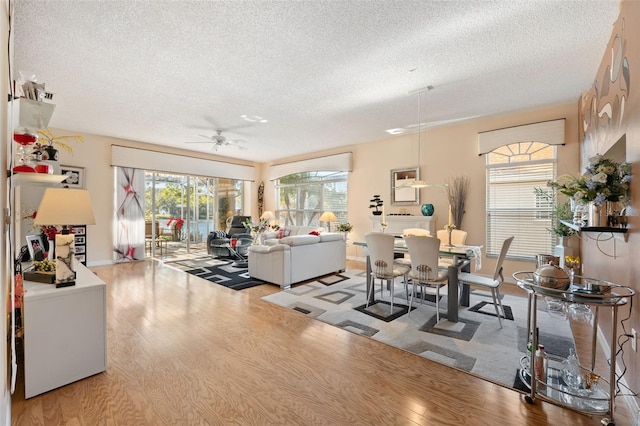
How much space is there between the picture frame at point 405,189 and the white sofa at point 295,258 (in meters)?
1.72

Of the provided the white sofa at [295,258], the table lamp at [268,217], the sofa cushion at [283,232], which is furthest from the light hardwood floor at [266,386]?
the table lamp at [268,217]

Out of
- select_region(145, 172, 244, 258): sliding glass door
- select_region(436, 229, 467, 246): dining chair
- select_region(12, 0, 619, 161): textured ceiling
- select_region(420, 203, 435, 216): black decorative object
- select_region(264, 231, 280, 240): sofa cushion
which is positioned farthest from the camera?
select_region(145, 172, 244, 258): sliding glass door

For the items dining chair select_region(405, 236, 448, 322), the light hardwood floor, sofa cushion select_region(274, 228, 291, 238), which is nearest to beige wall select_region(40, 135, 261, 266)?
sofa cushion select_region(274, 228, 291, 238)

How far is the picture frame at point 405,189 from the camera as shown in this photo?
6113mm

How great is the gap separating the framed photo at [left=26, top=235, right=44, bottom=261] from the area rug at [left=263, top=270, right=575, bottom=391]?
98.7 inches

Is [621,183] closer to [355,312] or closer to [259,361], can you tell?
[355,312]

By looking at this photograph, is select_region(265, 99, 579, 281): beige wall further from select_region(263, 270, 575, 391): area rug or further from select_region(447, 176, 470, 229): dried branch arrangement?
select_region(263, 270, 575, 391): area rug

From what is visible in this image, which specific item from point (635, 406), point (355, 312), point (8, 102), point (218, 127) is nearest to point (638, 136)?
point (635, 406)

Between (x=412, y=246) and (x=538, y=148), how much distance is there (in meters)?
3.32

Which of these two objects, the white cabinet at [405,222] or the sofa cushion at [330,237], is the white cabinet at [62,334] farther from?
the white cabinet at [405,222]

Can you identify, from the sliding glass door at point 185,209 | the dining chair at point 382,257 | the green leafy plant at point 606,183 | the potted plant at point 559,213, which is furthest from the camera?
the sliding glass door at point 185,209

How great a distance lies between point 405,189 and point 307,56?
3.97 metres

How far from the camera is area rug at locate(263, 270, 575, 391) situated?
2.46 m

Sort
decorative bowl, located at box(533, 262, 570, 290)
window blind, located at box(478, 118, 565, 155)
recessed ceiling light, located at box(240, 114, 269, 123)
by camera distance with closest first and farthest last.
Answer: decorative bowl, located at box(533, 262, 570, 290) → window blind, located at box(478, 118, 565, 155) → recessed ceiling light, located at box(240, 114, 269, 123)
